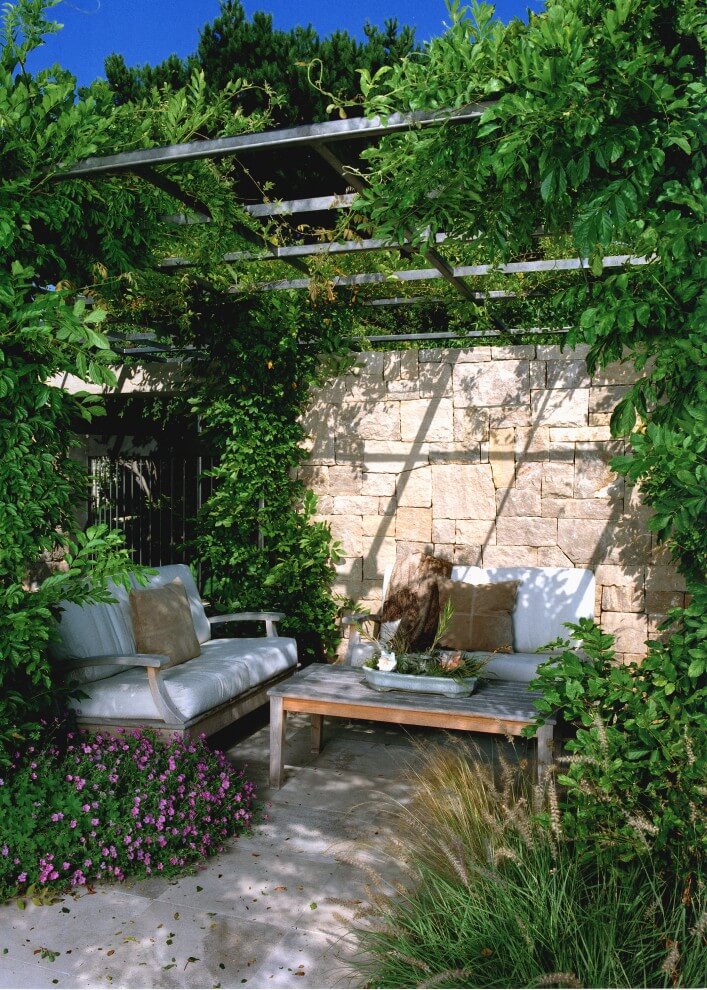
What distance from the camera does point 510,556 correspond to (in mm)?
5328

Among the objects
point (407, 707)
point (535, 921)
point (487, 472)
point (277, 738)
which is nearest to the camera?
point (535, 921)

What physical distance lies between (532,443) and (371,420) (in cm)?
119

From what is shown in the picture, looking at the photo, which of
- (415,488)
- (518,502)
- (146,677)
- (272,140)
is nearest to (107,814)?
(146,677)

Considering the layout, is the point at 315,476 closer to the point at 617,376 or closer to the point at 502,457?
the point at 502,457

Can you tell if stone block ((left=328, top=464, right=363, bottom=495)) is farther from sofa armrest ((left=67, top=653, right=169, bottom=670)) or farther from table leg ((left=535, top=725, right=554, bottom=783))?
table leg ((left=535, top=725, right=554, bottom=783))

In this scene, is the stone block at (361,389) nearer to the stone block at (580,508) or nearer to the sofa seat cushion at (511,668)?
the stone block at (580,508)

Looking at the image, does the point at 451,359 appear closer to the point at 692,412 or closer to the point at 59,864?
the point at 692,412

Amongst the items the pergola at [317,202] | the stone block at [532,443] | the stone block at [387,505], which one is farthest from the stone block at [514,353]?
the stone block at [387,505]

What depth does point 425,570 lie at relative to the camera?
5242mm

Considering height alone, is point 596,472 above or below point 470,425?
below

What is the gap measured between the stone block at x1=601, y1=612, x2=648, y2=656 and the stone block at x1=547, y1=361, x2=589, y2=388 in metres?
1.53

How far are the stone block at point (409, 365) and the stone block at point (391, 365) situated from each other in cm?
3

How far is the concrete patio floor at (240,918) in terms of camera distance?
2379 mm

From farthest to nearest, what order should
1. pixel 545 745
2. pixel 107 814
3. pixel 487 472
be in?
pixel 487 472
pixel 545 745
pixel 107 814
